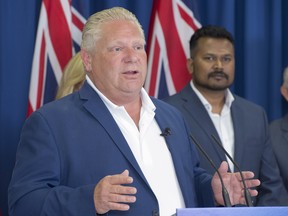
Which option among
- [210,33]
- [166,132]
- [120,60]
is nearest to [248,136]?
[210,33]

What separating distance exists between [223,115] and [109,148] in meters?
1.69

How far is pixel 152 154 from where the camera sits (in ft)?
7.96

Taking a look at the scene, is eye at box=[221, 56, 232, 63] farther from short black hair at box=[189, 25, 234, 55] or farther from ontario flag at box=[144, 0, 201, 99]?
ontario flag at box=[144, 0, 201, 99]

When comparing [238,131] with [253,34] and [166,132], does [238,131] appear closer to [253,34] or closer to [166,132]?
[253,34]

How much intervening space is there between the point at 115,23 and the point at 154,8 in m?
1.71

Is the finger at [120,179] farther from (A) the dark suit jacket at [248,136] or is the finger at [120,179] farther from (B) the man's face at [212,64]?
(B) the man's face at [212,64]

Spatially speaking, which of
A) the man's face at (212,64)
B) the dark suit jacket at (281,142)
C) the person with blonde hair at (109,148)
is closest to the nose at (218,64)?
the man's face at (212,64)

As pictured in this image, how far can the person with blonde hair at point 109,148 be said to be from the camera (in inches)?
86.7

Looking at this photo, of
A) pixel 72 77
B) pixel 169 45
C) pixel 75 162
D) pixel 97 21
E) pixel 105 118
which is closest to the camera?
pixel 75 162

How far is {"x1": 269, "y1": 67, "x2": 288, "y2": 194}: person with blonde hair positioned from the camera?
4020 millimetres

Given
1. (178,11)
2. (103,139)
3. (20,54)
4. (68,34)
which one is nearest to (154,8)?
(178,11)

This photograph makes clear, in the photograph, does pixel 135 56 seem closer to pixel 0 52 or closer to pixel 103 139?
pixel 103 139

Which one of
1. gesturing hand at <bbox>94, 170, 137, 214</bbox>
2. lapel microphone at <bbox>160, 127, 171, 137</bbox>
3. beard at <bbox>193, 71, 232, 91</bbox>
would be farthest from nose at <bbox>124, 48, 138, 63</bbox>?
beard at <bbox>193, 71, 232, 91</bbox>

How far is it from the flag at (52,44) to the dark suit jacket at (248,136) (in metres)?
0.66
